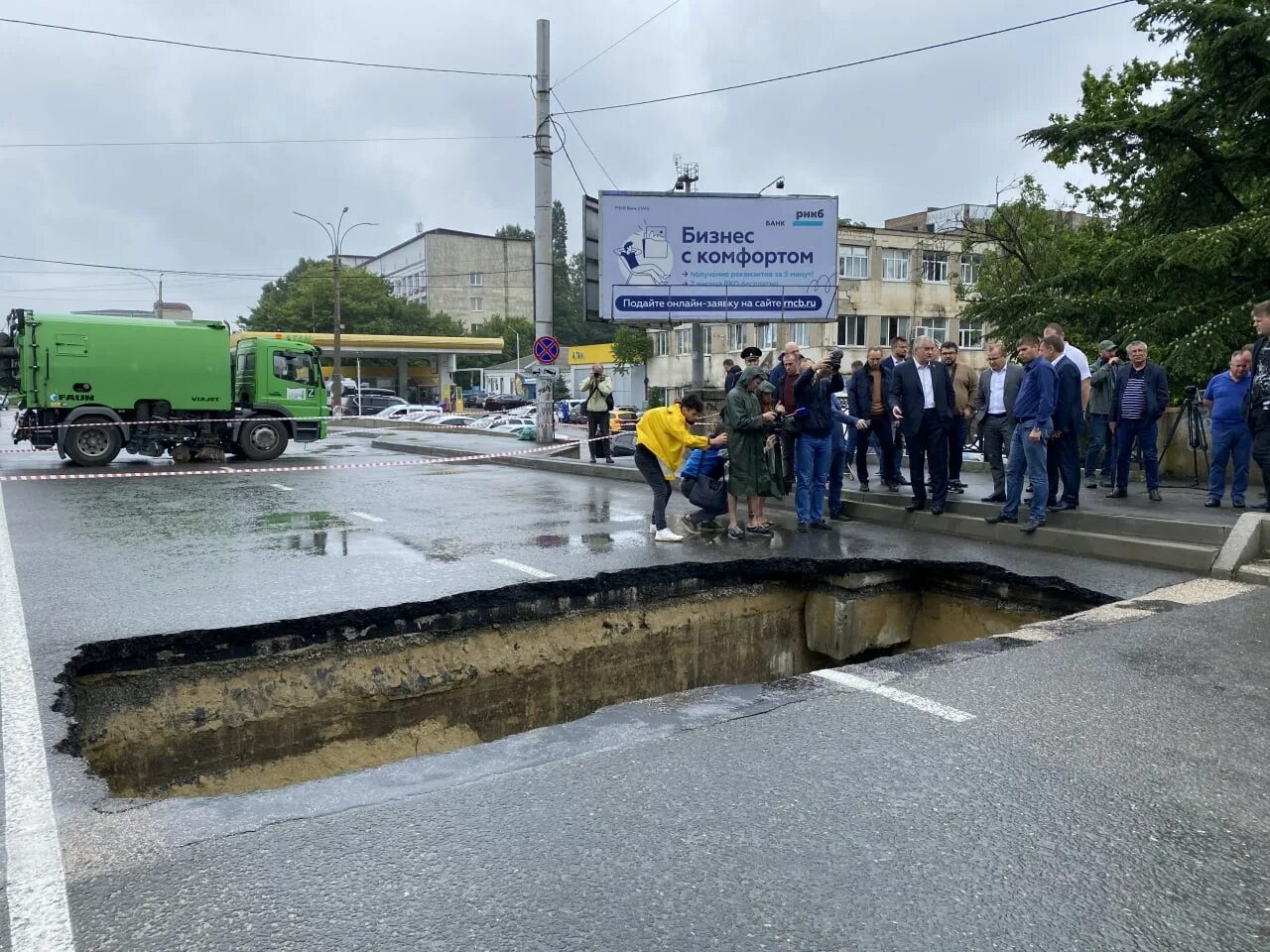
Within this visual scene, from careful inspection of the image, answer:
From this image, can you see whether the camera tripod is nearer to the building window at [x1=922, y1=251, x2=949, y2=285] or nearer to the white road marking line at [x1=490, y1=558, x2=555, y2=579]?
the white road marking line at [x1=490, y1=558, x2=555, y2=579]

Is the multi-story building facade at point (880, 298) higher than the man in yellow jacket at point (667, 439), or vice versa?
the multi-story building facade at point (880, 298)

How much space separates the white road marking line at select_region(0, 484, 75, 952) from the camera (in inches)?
101

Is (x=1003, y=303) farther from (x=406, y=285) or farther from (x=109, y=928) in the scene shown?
(x=406, y=285)

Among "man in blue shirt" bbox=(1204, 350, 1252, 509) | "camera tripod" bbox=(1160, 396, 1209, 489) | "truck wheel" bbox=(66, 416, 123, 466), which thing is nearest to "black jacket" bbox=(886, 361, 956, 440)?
"man in blue shirt" bbox=(1204, 350, 1252, 509)

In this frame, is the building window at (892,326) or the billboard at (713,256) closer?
the billboard at (713,256)

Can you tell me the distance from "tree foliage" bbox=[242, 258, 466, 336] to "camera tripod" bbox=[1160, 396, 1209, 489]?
6527cm

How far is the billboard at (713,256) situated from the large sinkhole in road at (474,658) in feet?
35.5

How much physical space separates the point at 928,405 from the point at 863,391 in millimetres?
1295

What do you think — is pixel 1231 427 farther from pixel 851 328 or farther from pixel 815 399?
pixel 851 328

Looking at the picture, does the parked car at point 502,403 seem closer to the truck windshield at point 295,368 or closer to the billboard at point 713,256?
the truck windshield at point 295,368

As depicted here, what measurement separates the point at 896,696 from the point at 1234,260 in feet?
45.7

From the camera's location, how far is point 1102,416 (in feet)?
36.3

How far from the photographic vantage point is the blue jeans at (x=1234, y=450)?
9156 millimetres

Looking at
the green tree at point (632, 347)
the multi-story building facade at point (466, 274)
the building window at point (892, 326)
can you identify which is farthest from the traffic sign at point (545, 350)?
the multi-story building facade at point (466, 274)
